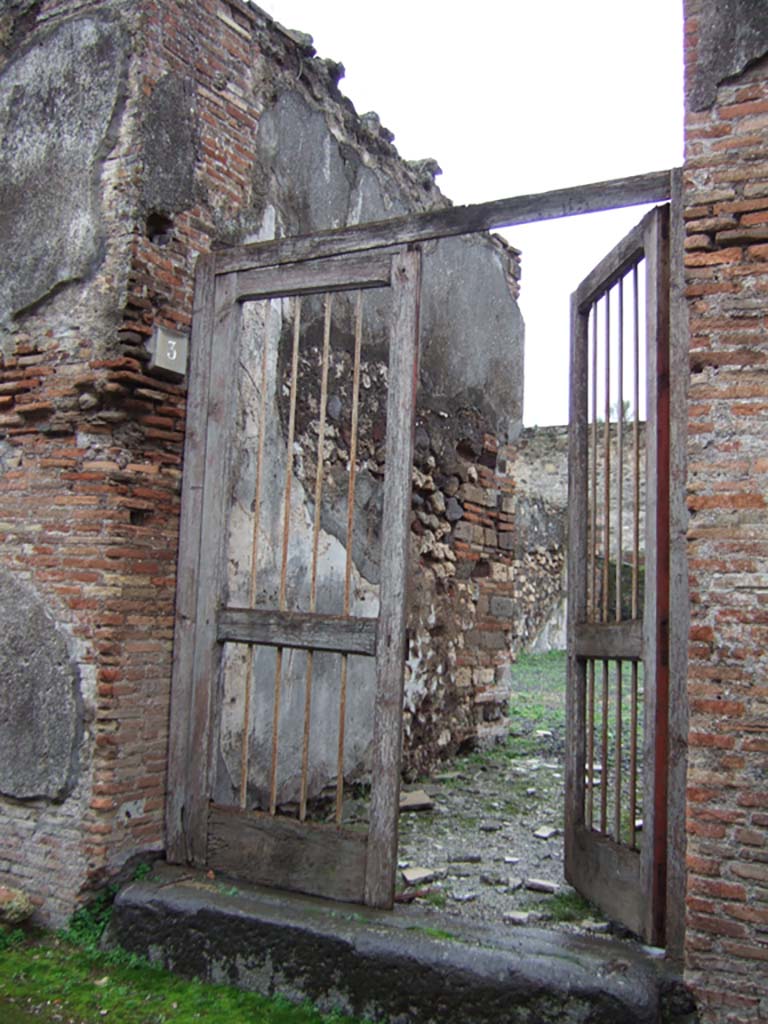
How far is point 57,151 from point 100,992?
344 cm

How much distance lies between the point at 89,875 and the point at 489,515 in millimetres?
4135

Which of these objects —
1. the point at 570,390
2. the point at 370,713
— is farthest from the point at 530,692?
the point at 570,390

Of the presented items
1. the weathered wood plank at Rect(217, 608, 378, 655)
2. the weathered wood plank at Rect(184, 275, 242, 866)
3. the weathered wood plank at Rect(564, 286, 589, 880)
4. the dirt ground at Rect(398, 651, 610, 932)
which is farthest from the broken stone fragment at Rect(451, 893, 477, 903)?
the weathered wood plank at Rect(217, 608, 378, 655)

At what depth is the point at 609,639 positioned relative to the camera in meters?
3.73

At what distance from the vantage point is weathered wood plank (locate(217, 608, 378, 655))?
12.2ft

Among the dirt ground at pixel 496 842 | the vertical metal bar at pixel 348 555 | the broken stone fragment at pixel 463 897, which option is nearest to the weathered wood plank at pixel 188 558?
the vertical metal bar at pixel 348 555

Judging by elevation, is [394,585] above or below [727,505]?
below

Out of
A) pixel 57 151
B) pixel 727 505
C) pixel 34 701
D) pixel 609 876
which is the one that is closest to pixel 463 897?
pixel 609 876

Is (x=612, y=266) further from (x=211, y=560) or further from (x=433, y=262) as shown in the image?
(x=433, y=262)

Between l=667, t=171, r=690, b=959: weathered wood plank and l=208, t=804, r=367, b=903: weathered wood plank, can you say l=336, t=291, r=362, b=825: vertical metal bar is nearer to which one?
l=208, t=804, r=367, b=903: weathered wood plank

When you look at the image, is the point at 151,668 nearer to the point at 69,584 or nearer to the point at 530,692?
the point at 69,584

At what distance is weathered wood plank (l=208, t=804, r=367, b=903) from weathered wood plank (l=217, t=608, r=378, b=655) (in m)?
0.70

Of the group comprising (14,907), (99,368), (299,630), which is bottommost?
(14,907)

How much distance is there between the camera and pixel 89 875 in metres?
3.80
